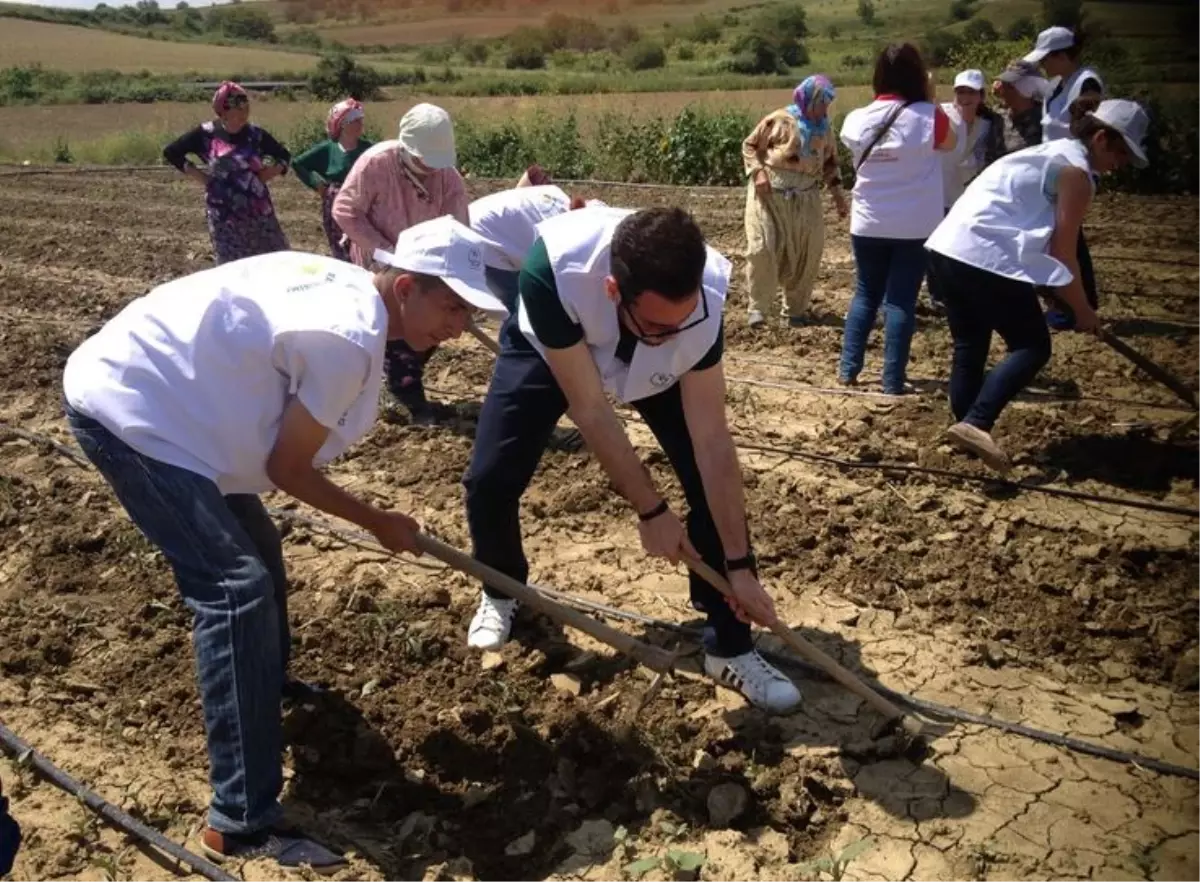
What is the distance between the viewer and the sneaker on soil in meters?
2.50

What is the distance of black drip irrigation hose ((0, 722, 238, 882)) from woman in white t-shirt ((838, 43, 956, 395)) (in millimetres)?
3897

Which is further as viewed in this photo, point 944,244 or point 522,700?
point 944,244

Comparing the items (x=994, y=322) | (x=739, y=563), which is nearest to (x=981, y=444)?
(x=994, y=322)

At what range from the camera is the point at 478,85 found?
26406mm

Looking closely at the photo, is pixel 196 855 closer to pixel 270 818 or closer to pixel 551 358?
pixel 270 818

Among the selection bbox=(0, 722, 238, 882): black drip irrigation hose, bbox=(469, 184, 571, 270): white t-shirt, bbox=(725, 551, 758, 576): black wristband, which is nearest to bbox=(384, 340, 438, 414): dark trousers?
bbox=(469, 184, 571, 270): white t-shirt

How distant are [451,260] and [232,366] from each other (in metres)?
0.53

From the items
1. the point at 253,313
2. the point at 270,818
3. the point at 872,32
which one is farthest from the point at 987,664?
the point at 872,32

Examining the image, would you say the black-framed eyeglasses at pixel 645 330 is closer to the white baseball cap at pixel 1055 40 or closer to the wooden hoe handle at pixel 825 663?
the wooden hoe handle at pixel 825 663

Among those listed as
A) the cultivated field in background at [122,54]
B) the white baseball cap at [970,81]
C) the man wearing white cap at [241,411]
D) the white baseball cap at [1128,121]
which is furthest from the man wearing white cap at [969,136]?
the cultivated field in background at [122,54]

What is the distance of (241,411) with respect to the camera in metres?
2.34

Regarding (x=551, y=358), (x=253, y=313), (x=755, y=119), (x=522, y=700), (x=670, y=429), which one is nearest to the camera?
(x=253, y=313)

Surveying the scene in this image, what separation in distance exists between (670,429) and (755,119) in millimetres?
12070

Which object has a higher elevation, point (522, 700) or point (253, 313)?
point (253, 313)
